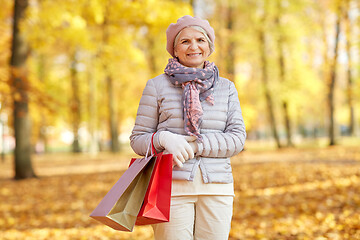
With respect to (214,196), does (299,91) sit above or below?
above

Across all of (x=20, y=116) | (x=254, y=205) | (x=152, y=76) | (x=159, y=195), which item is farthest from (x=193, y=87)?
(x=152, y=76)

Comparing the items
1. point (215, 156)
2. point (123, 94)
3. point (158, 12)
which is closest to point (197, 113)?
point (215, 156)

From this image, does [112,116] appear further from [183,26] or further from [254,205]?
[183,26]

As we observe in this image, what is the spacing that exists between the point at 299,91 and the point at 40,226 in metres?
16.0

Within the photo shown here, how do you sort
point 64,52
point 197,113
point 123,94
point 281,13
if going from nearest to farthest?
1. point 197,113
2. point 281,13
3. point 64,52
4. point 123,94

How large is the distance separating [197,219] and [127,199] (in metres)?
0.49

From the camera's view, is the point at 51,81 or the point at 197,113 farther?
the point at 51,81

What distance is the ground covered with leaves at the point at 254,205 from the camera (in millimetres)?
5406

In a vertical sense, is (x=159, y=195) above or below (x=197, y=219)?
above

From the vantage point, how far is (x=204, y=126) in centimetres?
226

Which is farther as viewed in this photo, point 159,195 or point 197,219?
point 197,219

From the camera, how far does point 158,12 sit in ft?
30.7

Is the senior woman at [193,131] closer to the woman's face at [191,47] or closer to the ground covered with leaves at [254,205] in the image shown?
the woman's face at [191,47]

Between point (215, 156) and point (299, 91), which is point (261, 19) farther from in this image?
point (215, 156)
